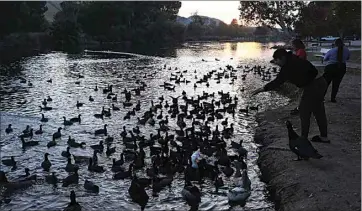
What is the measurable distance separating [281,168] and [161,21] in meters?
92.4

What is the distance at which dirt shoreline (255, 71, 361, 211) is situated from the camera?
930cm

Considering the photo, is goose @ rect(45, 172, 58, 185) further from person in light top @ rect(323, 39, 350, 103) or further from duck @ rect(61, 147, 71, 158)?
person in light top @ rect(323, 39, 350, 103)

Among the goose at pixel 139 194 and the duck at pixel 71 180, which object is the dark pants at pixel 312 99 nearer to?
the goose at pixel 139 194

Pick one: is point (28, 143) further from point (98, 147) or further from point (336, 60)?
point (336, 60)

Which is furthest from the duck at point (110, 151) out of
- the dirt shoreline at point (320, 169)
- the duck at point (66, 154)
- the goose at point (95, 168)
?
the dirt shoreline at point (320, 169)

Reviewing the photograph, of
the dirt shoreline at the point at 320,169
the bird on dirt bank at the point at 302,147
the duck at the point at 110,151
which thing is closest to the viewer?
the dirt shoreline at the point at 320,169

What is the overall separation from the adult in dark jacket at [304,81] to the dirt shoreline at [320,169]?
3.28 ft

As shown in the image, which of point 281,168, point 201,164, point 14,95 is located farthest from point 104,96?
point 281,168

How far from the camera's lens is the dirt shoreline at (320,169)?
30.5 feet

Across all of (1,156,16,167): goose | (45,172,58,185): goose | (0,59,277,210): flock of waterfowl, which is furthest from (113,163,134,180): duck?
(1,156,16,167): goose

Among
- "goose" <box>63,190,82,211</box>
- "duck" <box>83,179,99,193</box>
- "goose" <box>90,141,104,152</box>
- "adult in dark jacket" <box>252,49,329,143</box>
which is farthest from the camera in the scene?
"goose" <box>90,141,104,152</box>

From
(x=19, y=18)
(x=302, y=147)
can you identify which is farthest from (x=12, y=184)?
(x=19, y=18)

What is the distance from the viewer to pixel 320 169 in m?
10.8

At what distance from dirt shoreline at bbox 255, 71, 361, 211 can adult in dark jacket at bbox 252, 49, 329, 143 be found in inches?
39.4
